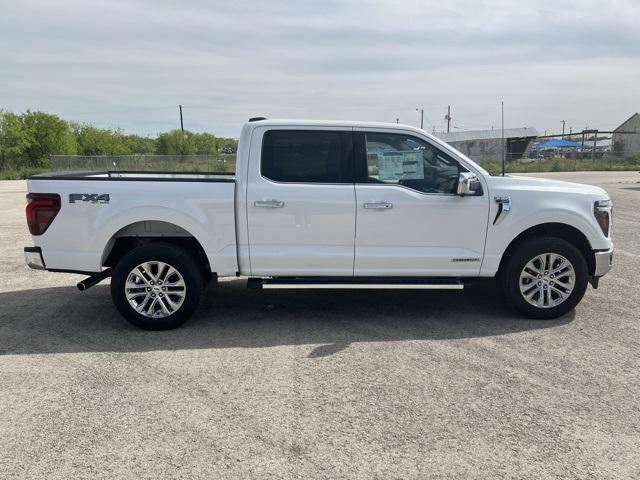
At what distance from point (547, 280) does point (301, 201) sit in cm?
270

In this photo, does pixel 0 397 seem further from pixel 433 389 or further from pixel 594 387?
pixel 594 387

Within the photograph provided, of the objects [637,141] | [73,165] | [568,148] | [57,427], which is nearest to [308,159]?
[57,427]

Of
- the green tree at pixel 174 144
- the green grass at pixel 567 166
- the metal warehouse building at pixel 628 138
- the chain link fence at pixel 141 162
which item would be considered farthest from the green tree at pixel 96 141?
the metal warehouse building at pixel 628 138

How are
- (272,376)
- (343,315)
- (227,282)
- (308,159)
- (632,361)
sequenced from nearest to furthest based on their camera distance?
1. (272,376)
2. (632,361)
3. (308,159)
4. (343,315)
5. (227,282)

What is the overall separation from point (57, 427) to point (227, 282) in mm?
3855

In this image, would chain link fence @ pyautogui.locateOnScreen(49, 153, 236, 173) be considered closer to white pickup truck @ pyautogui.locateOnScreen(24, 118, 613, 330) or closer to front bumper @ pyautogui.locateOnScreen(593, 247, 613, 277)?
white pickup truck @ pyautogui.locateOnScreen(24, 118, 613, 330)

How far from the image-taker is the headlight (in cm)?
528

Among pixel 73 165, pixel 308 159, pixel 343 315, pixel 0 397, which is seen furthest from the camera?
pixel 73 165

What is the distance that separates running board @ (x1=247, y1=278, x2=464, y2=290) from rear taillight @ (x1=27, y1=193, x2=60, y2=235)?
6.65ft

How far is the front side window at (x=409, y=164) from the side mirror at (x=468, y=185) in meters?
0.11

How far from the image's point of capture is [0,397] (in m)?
3.73

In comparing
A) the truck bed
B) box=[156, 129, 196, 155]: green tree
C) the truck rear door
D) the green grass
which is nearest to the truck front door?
the truck rear door

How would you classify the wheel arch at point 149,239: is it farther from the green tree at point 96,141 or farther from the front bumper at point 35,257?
the green tree at point 96,141

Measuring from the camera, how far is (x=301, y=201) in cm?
497
